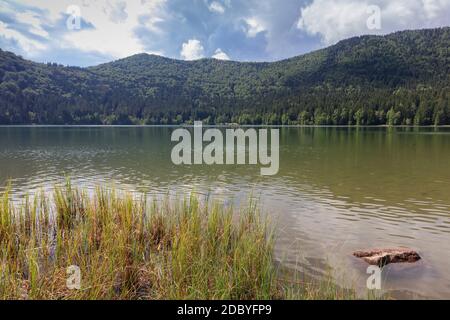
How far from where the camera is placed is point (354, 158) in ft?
114

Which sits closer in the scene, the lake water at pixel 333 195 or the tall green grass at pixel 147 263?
the tall green grass at pixel 147 263

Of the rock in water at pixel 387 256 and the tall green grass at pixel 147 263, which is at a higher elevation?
the tall green grass at pixel 147 263

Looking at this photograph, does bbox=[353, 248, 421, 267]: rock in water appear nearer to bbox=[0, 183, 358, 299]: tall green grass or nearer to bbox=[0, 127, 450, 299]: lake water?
bbox=[0, 127, 450, 299]: lake water

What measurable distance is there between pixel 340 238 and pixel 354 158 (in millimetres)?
24990

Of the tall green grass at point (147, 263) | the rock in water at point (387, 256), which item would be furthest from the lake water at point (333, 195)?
the tall green grass at point (147, 263)

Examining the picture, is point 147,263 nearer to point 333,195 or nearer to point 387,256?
point 387,256

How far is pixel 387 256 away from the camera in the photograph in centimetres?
937

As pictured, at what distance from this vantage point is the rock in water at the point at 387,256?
930 cm

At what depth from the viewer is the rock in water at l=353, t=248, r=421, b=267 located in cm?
930

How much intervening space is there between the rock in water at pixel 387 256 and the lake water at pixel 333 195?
222mm

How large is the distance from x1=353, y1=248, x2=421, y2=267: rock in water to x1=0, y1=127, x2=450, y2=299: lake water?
22cm

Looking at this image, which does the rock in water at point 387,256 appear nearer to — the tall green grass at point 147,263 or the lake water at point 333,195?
the lake water at point 333,195

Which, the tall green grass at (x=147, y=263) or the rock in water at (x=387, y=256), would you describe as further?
the rock in water at (x=387, y=256)
